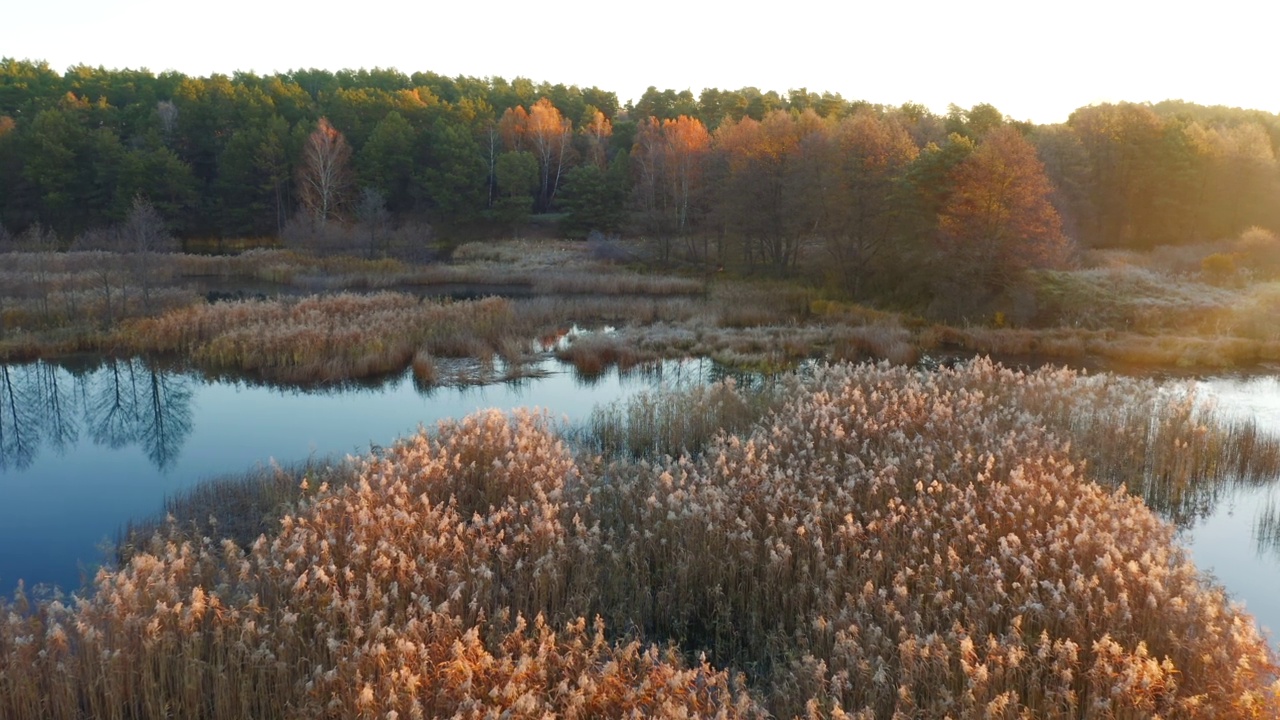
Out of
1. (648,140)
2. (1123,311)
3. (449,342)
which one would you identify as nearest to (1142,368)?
(1123,311)

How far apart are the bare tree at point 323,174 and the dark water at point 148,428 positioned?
3576 centimetres

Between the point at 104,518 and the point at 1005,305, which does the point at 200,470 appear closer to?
the point at 104,518

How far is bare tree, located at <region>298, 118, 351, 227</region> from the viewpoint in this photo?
53281mm

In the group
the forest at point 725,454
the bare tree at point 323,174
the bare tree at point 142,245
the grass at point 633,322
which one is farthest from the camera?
the bare tree at point 323,174

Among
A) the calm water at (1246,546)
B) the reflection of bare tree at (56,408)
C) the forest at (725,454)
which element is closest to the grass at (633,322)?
the forest at (725,454)

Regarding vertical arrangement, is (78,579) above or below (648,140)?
below

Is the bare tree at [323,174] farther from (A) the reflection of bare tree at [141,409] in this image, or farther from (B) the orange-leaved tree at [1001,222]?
(B) the orange-leaved tree at [1001,222]

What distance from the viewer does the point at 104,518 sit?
34.7 feet

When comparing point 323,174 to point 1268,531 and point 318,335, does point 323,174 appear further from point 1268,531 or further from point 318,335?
point 1268,531

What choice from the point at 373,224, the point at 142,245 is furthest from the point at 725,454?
the point at 373,224

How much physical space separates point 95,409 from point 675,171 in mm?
40648

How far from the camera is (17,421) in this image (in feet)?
49.7

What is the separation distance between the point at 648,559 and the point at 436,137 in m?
59.9

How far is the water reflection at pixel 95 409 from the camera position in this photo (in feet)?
45.9
